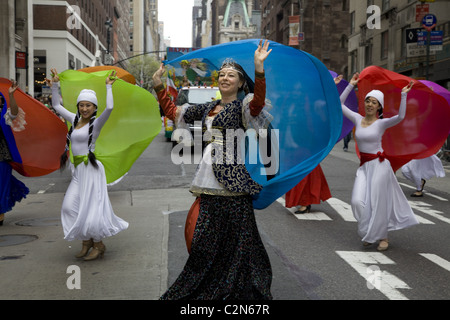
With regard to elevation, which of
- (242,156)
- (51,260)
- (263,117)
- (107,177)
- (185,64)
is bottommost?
(51,260)

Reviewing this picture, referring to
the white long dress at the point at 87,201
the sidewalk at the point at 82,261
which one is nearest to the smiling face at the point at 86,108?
the white long dress at the point at 87,201

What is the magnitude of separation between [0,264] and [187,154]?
15.1 meters

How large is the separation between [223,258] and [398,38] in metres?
31.2

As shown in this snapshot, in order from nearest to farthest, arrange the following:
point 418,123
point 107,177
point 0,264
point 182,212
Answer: point 0,264
point 107,177
point 418,123
point 182,212

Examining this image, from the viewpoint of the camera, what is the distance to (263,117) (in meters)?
4.43

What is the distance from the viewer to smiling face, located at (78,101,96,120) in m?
6.26

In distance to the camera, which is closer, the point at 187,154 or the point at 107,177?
the point at 107,177

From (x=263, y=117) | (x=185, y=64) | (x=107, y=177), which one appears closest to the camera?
(x=263, y=117)

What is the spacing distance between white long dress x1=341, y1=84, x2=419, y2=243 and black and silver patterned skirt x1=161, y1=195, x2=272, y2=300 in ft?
9.87

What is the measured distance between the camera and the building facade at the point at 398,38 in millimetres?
23153

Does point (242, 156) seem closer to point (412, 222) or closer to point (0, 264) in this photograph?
point (0, 264)
